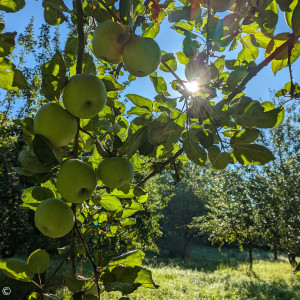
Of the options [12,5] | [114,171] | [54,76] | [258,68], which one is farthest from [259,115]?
[12,5]

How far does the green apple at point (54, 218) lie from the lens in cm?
67

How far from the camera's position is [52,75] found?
24.9 inches

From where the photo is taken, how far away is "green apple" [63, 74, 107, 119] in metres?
0.62

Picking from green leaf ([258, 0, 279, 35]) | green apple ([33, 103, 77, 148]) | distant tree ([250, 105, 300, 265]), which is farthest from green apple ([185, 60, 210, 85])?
distant tree ([250, 105, 300, 265])

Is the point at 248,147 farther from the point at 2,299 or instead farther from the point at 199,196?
the point at 199,196

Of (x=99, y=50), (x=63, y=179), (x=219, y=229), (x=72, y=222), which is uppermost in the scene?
(x=99, y=50)

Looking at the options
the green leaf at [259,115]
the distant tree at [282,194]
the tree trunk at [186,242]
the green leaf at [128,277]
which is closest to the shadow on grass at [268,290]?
the distant tree at [282,194]

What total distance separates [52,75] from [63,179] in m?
0.26

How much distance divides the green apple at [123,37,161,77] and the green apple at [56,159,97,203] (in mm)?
291

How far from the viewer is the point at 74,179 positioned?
0.66 metres

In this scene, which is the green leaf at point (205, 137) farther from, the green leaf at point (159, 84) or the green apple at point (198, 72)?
the green leaf at point (159, 84)

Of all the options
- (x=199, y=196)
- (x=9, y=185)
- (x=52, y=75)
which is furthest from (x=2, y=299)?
(x=199, y=196)

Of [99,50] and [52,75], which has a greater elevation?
[99,50]

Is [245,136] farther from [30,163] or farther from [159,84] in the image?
[30,163]
